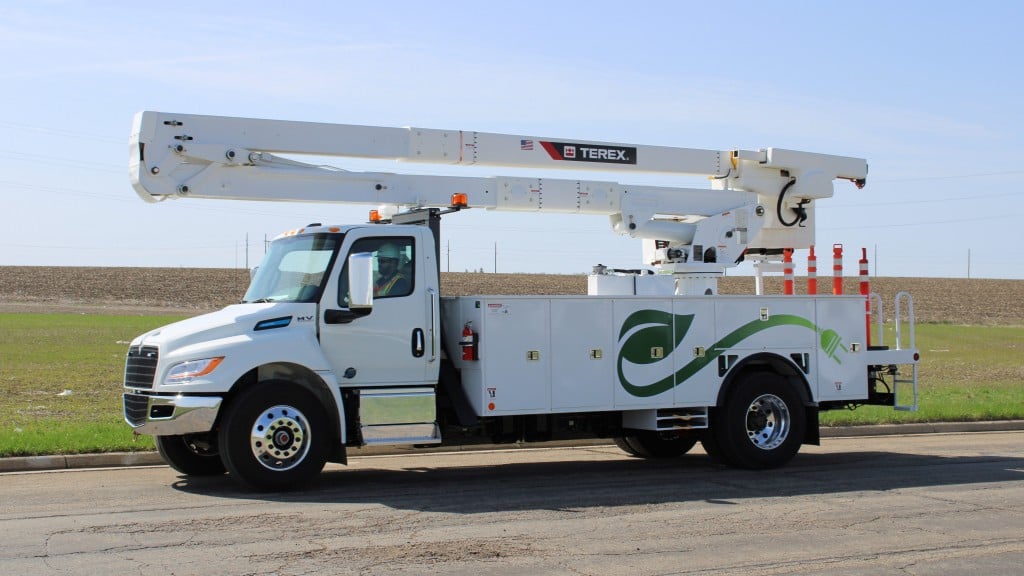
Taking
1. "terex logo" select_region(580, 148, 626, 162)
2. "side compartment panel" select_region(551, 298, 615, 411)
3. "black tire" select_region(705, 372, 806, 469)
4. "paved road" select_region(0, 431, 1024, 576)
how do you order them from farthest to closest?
"terex logo" select_region(580, 148, 626, 162) < "black tire" select_region(705, 372, 806, 469) < "side compartment panel" select_region(551, 298, 615, 411) < "paved road" select_region(0, 431, 1024, 576)

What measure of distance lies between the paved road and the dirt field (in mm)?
41748

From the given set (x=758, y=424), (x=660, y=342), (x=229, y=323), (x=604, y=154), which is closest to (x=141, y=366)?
(x=229, y=323)

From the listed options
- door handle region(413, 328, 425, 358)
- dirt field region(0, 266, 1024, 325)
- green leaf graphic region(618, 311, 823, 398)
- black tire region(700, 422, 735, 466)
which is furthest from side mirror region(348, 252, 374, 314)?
dirt field region(0, 266, 1024, 325)

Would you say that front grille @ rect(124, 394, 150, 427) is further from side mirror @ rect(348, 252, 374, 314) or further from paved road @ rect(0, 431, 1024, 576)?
side mirror @ rect(348, 252, 374, 314)

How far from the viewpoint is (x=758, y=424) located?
13.4 meters

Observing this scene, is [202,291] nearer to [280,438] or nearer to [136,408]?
[136,408]

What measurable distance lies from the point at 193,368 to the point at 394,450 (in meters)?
4.31

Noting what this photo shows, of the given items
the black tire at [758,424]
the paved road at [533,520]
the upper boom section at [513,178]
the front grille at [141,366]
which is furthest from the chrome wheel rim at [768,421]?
the front grille at [141,366]

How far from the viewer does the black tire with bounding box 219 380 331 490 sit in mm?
10766

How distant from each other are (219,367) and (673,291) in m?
5.80

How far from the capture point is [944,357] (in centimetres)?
3591

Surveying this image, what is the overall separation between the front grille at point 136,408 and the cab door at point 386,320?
5.81ft

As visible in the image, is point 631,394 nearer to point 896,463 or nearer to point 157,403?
point 896,463

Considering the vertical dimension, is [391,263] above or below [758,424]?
above
